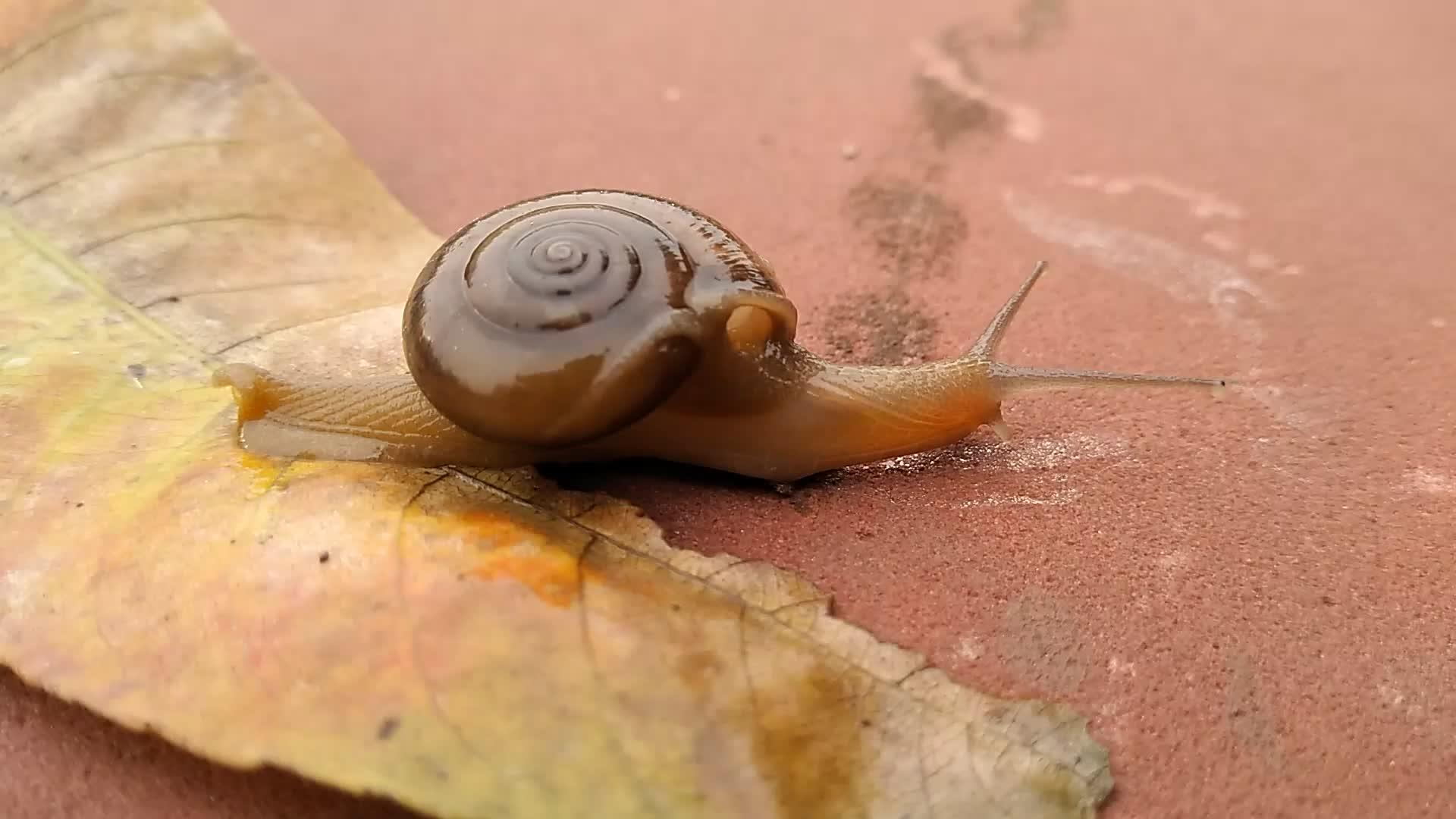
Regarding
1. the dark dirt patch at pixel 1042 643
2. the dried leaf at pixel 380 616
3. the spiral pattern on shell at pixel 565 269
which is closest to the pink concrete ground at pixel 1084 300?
the dark dirt patch at pixel 1042 643

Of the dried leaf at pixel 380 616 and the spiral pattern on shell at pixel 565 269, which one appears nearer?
the dried leaf at pixel 380 616

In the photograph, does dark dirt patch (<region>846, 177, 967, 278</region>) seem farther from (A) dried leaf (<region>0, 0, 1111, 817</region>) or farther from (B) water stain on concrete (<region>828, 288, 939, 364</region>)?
(A) dried leaf (<region>0, 0, 1111, 817</region>)

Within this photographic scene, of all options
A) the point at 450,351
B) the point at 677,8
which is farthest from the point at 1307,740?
Answer: the point at 677,8

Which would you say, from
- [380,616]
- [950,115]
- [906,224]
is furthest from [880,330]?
[380,616]

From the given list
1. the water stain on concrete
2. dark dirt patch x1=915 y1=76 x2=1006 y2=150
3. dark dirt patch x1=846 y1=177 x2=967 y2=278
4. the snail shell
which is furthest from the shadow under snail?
dark dirt patch x1=915 y1=76 x2=1006 y2=150

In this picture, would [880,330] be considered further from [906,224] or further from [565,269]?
[565,269]

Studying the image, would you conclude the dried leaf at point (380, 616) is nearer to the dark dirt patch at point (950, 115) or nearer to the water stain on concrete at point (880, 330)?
the water stain on concrete at point (880, 330)
